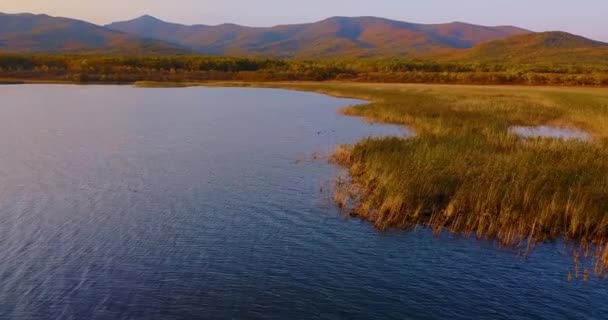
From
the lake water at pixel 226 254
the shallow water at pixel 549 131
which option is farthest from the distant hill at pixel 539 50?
the lake water at pixel 226 254

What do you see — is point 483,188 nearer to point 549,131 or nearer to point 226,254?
point 226,254

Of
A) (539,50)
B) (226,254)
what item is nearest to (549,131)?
(226,254)

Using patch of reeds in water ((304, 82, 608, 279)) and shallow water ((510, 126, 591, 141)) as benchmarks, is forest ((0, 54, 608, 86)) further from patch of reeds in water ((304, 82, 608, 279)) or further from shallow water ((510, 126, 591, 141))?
patch of reeds in water ((304, 82, 608, 279))

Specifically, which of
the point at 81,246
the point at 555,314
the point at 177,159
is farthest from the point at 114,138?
the point at 555,314

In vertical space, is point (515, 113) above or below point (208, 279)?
above

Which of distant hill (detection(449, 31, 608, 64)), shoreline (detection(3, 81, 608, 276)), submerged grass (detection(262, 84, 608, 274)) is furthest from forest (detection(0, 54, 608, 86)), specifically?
distant hill (detection(449, 31, 608, 64))

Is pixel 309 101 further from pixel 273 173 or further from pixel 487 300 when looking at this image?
pixel 487 300
